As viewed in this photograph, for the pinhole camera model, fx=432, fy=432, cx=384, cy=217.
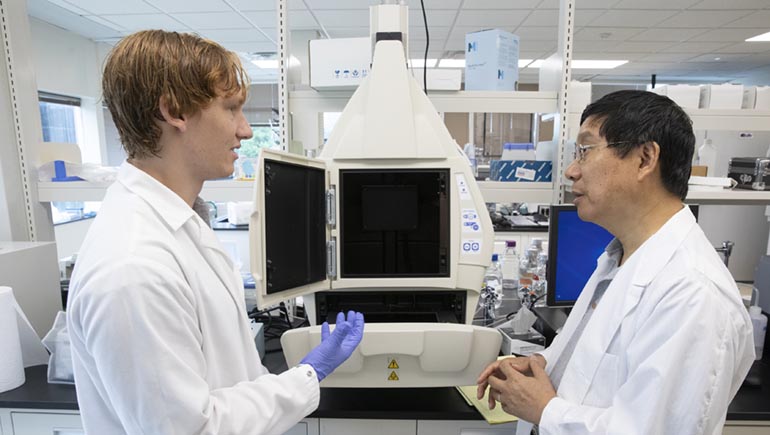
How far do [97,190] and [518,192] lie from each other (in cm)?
148

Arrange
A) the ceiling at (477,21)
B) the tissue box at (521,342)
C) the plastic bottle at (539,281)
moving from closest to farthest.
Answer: the tissue box at (521,342)
the plastic bottle at (539,281)
the ceiling at (477,21)

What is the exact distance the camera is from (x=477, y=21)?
4234 mm

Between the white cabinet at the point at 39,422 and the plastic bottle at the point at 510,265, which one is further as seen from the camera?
the plastic bottle at the point at 510,265

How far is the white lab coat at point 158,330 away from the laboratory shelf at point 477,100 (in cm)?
84

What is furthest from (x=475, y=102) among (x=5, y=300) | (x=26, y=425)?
(x=26, y=425)

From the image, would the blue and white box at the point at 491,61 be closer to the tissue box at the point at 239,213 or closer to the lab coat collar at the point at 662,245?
the lab coat collar at the point at 662,245

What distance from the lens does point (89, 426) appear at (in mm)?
678

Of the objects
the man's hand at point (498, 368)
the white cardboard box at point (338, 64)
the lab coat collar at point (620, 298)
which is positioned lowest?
the man's hand at point (498, 368)

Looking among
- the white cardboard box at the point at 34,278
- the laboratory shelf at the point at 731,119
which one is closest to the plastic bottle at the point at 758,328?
the laboratory shelf at the point at 731,119

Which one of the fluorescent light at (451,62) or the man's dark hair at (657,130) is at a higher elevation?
the fluorescent light at (451,62)

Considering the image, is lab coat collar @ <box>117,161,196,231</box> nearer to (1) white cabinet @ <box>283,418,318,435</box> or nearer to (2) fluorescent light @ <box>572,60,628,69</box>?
(1) white cabinet @ <box>283,418,318,435</box>

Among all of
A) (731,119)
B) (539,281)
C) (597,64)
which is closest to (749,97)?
(731,119)

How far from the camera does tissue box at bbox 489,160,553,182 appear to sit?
1.51m

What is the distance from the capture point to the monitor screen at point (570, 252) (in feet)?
4.44
